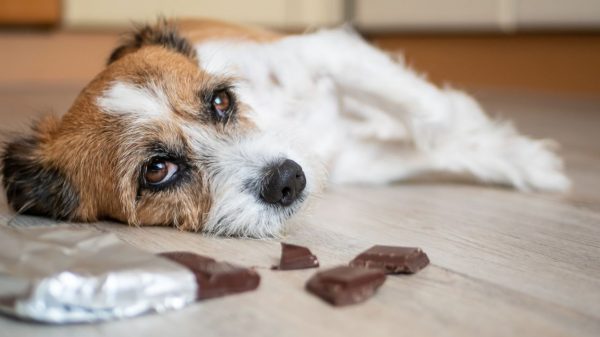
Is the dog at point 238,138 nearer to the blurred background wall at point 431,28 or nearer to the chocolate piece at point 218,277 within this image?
the chocolate piece at point 218,277

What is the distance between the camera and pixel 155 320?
3.84ft

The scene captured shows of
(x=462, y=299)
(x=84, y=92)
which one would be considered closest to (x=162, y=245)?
(x=84, y=92)

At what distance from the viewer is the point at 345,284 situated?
1.22 m

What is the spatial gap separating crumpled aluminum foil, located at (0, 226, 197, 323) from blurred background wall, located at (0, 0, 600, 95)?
312 cm

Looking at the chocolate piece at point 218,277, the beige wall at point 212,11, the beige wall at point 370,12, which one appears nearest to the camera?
the chocolate piece at point 218,277

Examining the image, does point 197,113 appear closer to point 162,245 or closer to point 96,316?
point 162,245

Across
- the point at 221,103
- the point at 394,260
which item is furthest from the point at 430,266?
the point at 221,103

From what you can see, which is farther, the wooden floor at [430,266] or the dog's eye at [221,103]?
the dog's eye at [221,103]

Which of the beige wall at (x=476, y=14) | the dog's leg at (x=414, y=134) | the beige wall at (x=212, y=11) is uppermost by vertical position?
the beige wall at (x=476, y=14)

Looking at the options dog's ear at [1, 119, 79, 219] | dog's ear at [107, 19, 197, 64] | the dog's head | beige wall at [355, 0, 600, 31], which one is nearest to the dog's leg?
dog's ear at [107, 19, 197, 64]

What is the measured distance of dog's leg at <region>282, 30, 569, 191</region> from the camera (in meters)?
2.26

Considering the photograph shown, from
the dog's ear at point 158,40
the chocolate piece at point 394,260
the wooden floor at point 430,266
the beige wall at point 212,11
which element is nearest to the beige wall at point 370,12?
the beige wall at point 212,11

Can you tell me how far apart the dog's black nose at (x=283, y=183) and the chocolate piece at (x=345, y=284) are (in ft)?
1.34

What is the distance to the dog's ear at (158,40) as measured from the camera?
2059mm
